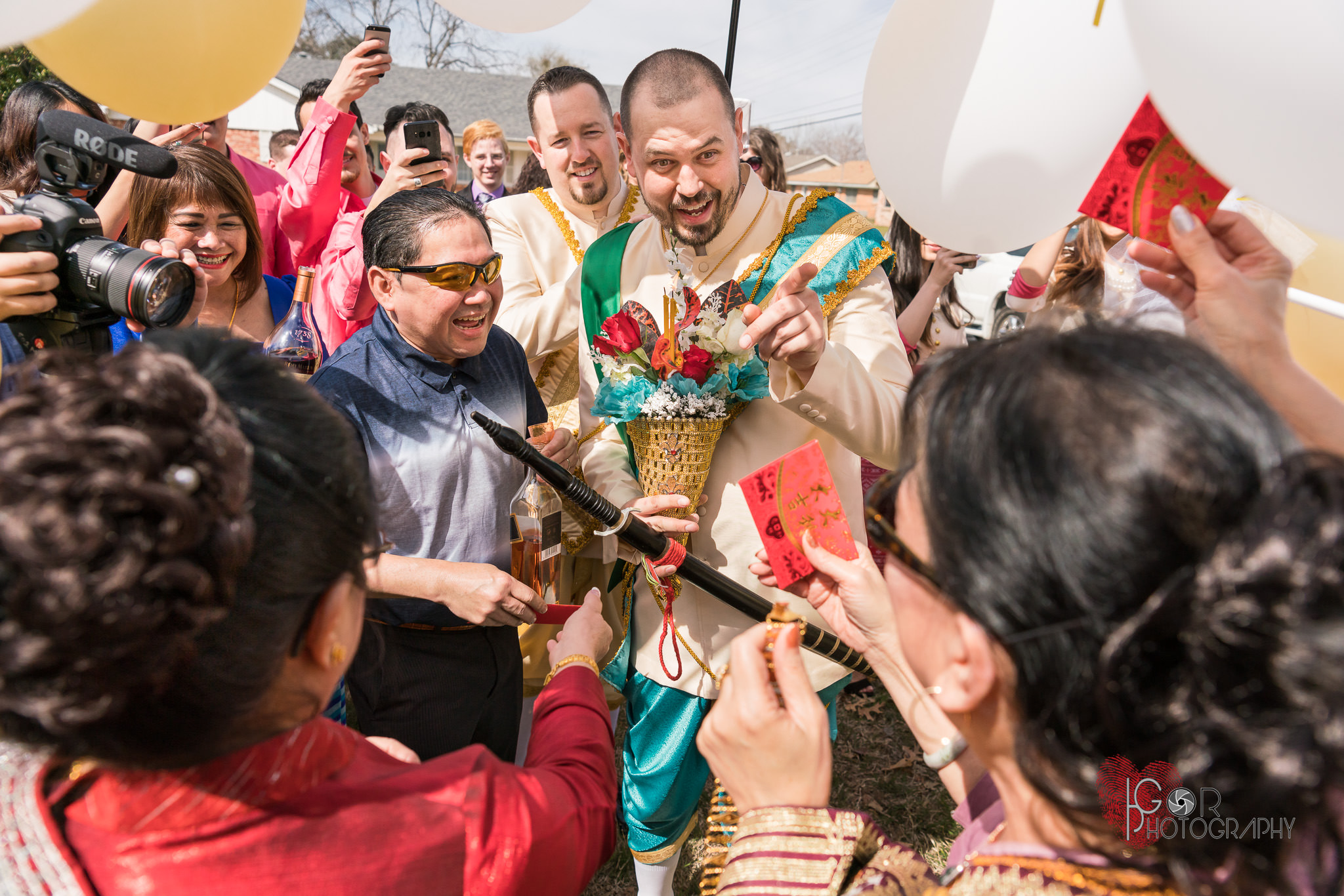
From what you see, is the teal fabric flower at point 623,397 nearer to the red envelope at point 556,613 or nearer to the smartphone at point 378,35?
the red envelope at point 556,613

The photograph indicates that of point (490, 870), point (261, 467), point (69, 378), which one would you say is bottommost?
point (490, 870)

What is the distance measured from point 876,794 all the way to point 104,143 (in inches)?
131

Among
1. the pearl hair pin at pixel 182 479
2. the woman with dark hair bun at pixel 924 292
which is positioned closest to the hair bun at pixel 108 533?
the pearl hair pin at pixel 182 479

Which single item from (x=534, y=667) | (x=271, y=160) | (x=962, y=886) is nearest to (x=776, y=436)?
(x=534, y=667)

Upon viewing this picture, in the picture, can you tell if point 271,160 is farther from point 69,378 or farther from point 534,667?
point 69,378

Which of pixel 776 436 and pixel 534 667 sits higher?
pixel 776 436

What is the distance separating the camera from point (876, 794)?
3.28 metres

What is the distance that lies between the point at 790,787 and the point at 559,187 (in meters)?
2.89

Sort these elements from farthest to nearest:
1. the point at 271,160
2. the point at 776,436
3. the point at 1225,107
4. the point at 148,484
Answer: the point at 271,160 → the point at 776,436 → the point at 1225,107 → the point at 148,484

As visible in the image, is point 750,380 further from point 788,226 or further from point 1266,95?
point 1266,95

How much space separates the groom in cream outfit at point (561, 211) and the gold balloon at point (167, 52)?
4.01ft

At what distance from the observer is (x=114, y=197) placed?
2.35 meters

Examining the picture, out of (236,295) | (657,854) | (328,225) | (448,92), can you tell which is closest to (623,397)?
(657,854)

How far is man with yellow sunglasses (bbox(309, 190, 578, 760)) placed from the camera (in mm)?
1930
